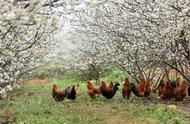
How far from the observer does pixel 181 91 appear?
16875 mm

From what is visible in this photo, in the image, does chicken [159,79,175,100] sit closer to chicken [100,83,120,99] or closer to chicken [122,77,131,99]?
chicken [122,77,131,99]

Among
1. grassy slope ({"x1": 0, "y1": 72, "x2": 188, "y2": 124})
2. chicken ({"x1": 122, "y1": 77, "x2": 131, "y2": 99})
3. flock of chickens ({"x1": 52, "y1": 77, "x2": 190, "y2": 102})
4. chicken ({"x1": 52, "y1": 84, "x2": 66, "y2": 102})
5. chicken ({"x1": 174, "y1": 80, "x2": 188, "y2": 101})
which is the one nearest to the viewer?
grassy slope ({"x1": 0, "y1": 72, "x2": 188, "y2": 124})

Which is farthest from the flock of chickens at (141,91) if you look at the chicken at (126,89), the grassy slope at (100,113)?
the grassy slope at (100,113)

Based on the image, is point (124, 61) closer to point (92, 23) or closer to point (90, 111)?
point (92, 23)

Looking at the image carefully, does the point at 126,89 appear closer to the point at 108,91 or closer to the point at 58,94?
the point at 108,91

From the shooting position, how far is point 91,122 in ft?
44.8

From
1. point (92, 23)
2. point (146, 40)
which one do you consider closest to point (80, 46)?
point (92, 23)

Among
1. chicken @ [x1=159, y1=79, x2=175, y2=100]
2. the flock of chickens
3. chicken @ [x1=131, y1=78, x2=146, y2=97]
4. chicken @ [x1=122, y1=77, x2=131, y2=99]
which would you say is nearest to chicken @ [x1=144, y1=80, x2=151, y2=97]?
the flock of chickens

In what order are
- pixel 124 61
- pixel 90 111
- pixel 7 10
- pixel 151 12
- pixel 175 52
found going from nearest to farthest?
pixel 7 10 < pixel 151 12 < pixel 90 111 < pixel 175 52 < pixel 124 61

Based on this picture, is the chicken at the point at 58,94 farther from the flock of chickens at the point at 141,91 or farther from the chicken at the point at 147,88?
the chicken at the point at 147,88

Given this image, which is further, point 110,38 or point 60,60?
point 60,60

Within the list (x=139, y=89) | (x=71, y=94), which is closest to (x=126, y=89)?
(x=139, y=89)

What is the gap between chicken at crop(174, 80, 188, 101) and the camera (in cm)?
1661

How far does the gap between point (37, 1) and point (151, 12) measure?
836 cm
